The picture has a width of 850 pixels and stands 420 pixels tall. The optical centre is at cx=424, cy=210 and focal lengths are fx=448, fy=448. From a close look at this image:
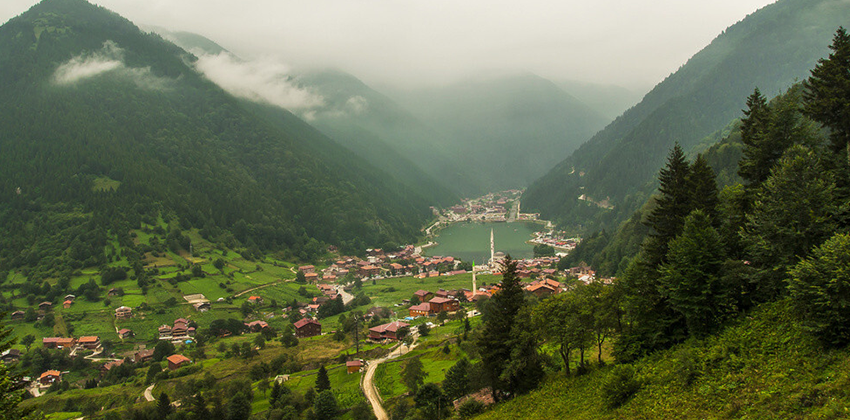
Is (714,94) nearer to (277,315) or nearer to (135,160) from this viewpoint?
(277,315)

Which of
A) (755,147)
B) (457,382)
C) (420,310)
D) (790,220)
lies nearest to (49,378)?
(420,310)

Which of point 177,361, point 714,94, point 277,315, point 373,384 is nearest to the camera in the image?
point 373,384

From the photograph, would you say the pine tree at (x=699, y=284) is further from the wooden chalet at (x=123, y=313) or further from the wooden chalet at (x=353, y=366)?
the wooden chalet at (x=123, y=313)

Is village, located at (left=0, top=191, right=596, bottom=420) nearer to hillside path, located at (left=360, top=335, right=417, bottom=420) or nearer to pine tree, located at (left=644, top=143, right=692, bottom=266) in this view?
hillside path, located at (left=360, top=335, right=417, bottom=420)

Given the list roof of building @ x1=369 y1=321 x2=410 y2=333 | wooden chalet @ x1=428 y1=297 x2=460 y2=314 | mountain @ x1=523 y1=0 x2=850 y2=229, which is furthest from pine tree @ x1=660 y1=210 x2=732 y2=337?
mountain @ x1=523 y1=0 x2=850 y2=229

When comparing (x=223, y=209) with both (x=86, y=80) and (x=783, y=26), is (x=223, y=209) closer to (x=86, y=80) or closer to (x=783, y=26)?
(x=86, y=80)

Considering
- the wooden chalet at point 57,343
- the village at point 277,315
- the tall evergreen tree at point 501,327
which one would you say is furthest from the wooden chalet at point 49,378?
the tall evergreen tree at point 501,327
